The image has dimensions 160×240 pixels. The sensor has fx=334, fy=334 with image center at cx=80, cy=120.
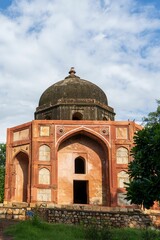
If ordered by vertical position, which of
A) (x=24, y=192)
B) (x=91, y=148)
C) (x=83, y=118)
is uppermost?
(x=83, y=118)

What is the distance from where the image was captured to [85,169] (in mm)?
16859

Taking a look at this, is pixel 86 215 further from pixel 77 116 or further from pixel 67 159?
pixel 77 116

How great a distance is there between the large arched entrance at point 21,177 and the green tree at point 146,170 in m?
9.59

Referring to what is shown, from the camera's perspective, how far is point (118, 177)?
16000mm

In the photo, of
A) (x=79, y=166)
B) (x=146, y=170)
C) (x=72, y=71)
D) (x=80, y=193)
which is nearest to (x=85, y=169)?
(x=79, y=166)

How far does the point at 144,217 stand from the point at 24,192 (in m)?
6.43

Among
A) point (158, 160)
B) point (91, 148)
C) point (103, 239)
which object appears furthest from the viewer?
point (91, 148)

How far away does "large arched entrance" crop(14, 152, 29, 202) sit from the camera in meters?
17.2

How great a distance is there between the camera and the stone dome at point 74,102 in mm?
18062

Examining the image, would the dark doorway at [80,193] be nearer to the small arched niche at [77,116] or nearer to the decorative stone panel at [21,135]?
the small arched niche at [77,116]

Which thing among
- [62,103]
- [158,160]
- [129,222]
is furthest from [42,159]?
[158,160]

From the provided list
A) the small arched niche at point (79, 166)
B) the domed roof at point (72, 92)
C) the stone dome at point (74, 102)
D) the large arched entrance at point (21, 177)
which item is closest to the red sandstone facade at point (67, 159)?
the large arched entrance at point (21, 177)

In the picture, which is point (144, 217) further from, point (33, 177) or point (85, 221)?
point (33, 177)

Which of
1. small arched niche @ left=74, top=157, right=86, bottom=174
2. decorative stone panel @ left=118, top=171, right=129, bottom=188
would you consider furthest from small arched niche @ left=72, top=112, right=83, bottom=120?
decorative stone panel @ left=118, top=171, right=129, bottom=188
